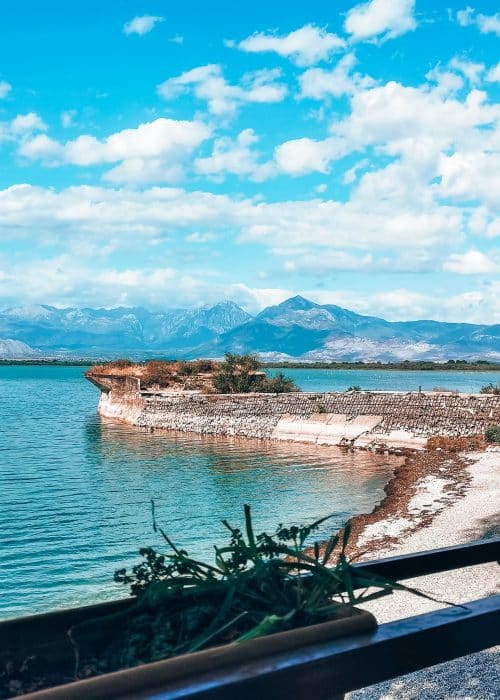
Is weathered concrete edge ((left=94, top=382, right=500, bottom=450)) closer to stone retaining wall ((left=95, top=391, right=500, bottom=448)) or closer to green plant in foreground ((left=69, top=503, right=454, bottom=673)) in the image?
stone retaining wall ((left=95, top=391, right=500, bottom=448))

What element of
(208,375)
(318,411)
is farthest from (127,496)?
(208,375)

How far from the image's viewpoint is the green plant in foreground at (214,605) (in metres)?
2.02

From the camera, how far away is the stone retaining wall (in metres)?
29.5

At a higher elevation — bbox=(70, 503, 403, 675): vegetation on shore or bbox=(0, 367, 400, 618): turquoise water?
bbox=(70, 503, 403, 675): vegetation on shore

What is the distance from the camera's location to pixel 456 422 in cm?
2930

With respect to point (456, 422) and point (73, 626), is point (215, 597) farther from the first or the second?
point (456, 422)

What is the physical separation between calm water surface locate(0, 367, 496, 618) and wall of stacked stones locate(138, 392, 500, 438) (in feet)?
7.25

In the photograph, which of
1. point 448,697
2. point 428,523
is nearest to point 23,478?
point 428,523

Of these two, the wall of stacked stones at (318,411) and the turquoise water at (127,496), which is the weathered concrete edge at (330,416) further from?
the turquoise water at (127,496)

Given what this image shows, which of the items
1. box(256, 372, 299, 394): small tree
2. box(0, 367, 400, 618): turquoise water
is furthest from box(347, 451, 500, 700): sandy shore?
box(256, 372, 299, 394): small tree

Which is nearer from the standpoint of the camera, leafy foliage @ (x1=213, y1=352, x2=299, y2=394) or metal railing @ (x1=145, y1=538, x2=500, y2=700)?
metal railing @ (x1=145, y1=538, x2=500, y2=700)

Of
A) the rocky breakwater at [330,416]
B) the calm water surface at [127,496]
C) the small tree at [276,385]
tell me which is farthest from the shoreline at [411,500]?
the small tree at [276,385]

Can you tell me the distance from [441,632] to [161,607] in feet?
2.98

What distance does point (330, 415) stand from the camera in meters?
33.2
